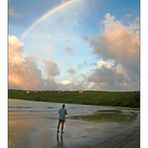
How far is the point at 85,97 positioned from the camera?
2461mm

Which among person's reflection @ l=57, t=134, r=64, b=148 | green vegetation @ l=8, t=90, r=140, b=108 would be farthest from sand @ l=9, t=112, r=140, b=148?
green vegetation @ l=8, t=90, r=140, b=108

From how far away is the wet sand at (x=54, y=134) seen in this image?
2.36 m

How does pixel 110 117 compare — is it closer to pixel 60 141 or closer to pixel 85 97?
pixel 85 97

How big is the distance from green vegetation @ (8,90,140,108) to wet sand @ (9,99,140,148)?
0.09 meters

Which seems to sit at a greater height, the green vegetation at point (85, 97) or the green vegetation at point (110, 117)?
the green vegetation at point (85, 97)

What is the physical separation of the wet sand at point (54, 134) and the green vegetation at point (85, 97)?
0.31 feet

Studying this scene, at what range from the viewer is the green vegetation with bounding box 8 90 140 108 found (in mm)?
2385

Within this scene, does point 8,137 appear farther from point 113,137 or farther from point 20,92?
point 113,137

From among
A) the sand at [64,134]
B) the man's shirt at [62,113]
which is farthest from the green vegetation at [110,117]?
the man's shirt at [62,113]

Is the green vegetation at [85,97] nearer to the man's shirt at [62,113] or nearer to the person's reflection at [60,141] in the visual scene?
the man's shirt at [62,113]

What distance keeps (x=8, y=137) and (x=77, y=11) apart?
2.96 ft

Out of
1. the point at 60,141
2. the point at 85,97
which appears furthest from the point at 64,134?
the point at 85,97

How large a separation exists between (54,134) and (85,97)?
1.01ft
